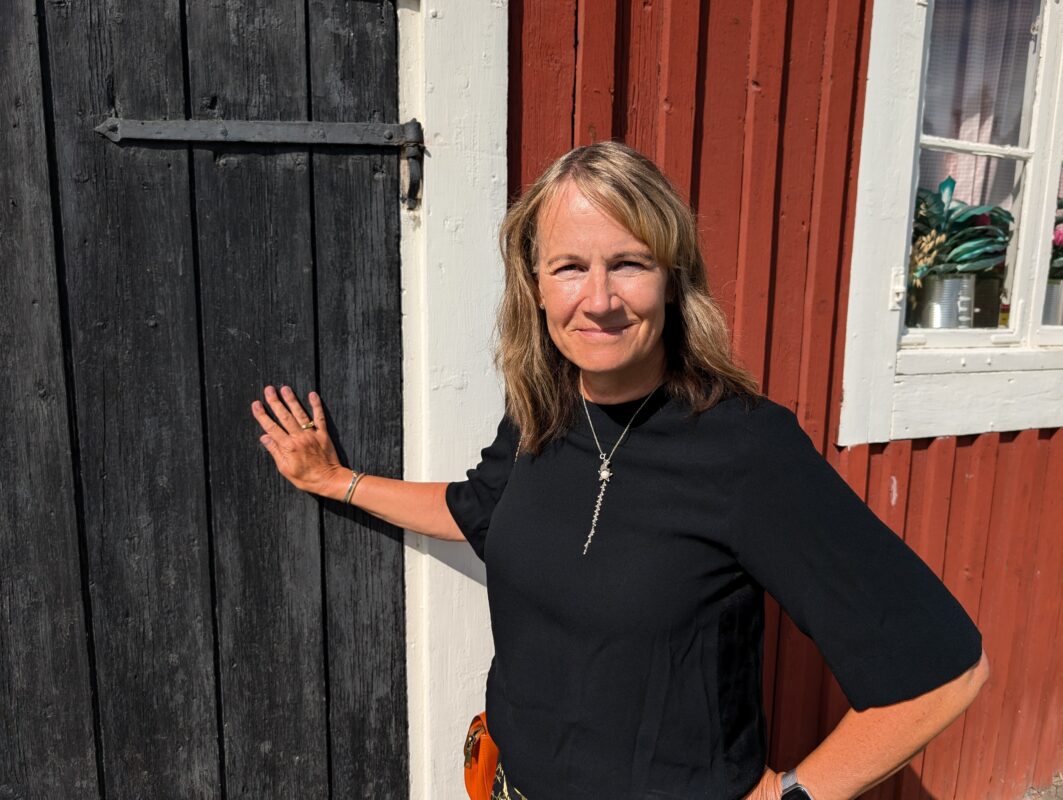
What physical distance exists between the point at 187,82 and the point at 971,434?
93.1 inches

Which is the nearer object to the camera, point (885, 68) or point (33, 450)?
point (33, 450)

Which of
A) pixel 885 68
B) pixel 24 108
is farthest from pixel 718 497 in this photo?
pixel 885 68

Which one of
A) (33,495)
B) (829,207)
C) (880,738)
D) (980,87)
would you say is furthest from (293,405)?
(980,87)

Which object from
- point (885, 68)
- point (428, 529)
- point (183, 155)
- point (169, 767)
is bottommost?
point (169, 767)

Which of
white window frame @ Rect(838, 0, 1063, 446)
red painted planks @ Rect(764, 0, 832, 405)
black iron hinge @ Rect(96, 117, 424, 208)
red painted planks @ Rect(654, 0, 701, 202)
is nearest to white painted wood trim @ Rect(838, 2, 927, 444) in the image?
white window frame @ Rect(838, 0, 1063, 446)

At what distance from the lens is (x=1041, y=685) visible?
284 cm

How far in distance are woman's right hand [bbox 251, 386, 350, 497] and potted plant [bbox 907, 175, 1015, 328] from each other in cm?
188

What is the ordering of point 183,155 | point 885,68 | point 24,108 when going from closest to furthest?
point 24,108 < point 183,155 < point 885,68

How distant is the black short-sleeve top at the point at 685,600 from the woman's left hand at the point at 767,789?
2cm

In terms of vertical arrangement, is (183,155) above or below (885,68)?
below

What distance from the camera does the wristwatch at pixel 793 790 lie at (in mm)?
1194

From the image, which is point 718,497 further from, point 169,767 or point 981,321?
point 981,321

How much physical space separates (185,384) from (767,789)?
1.30 m

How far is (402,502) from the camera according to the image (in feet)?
5.41
